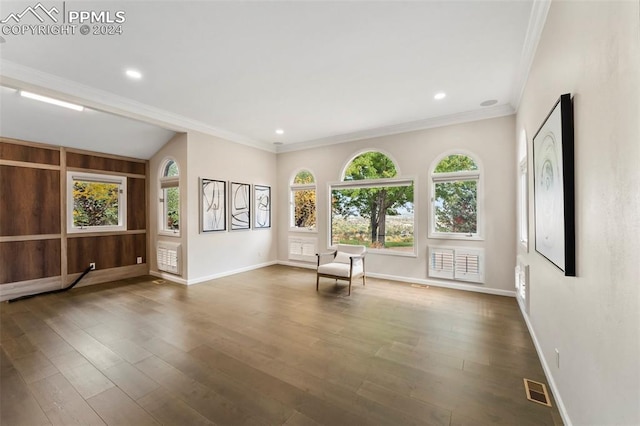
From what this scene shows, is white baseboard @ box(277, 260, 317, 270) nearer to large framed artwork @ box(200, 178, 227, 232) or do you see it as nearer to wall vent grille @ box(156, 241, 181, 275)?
large framed artwork @ box(200, 178, 227, 232)

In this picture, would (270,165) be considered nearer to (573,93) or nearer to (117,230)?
(117,230)

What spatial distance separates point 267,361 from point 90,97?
4.18 metres

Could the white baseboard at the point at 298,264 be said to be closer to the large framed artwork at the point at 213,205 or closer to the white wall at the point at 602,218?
the large framed artwork at the point at 213,205

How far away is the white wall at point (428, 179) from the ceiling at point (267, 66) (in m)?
0.29

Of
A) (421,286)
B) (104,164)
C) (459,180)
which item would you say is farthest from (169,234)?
(459,180)

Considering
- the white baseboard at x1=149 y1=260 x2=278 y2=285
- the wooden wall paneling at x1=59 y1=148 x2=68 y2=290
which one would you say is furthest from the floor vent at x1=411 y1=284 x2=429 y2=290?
the wooden wall paneling at x1=59 y1=148 x2=68 y2=290

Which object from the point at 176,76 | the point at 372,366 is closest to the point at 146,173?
the point at 176,76

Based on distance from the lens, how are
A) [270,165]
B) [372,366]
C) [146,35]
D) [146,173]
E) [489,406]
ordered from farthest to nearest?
[270,165] < [146,173] < [146,35] < [372,366] < [489,406]

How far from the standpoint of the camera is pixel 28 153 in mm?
4223

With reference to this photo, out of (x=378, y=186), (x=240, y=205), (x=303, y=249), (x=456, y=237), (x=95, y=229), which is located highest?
(x=378, y=186)

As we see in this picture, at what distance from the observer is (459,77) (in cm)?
325

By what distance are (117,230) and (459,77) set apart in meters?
6.57

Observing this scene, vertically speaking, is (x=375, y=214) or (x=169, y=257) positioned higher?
(x=375, y=214)

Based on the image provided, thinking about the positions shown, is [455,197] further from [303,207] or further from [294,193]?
[294,193]
